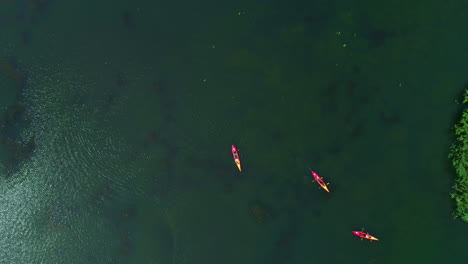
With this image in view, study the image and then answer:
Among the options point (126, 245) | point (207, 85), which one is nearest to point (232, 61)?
point (207, 85)

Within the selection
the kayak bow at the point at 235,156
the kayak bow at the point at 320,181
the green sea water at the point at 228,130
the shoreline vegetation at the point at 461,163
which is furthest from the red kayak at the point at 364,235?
the kayak bow at the point at 235,156

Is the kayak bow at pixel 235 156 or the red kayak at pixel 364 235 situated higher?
the red kayak at pixel 364 235

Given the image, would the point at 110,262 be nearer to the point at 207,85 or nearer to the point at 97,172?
the point at 97,172

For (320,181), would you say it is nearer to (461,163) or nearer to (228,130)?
(228,130)

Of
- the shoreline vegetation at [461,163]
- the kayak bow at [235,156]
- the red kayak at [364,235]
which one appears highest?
the shoreline vegetation at [461,163]

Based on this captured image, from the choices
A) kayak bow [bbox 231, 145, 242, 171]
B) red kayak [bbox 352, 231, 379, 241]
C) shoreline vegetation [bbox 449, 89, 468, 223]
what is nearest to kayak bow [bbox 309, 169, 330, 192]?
red kayak [bbox 352, 231, 379, 241]

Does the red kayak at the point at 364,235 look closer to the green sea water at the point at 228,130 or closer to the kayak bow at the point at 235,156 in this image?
the green sea water at the point at 228,130

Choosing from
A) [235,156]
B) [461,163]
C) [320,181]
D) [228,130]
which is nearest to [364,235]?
[320,181]

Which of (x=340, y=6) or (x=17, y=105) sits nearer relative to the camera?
(x=340, y=6)
